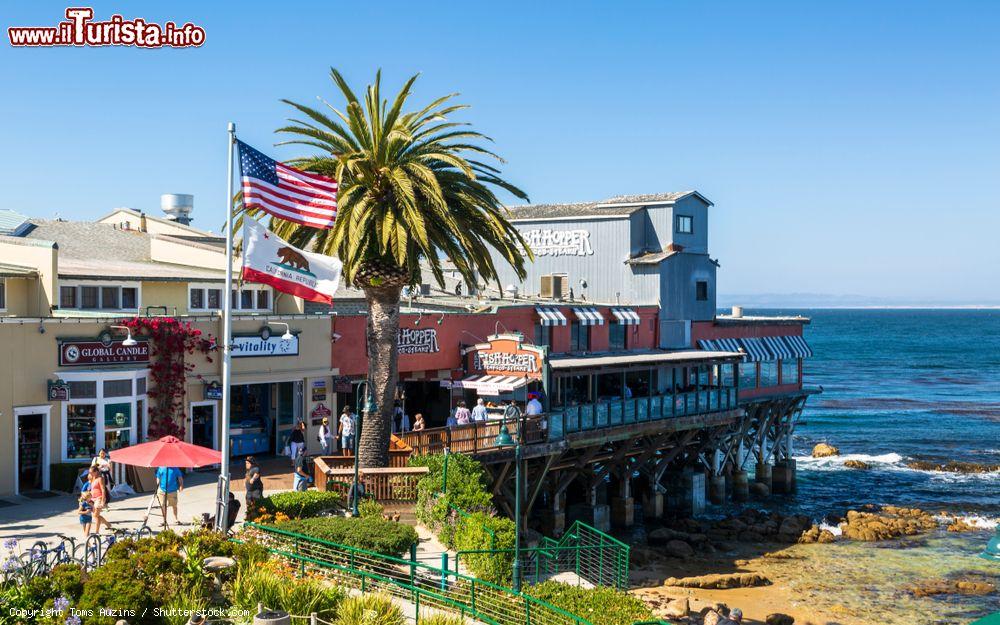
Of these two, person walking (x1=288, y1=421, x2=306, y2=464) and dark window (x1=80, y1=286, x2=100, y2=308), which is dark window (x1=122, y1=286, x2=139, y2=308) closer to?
dark window (x1=80, y1=286, x2=100, y2=308)

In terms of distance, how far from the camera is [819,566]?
35656mm

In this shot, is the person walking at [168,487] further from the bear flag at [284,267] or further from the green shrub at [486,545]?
the green shrub at [486,545]

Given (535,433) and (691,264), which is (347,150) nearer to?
(535,433)

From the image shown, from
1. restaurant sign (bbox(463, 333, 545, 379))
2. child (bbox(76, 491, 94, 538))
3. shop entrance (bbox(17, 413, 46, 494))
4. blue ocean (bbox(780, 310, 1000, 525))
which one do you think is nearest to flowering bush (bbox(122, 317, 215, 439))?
shop entrance (bbox(17, 413, 46, 494))

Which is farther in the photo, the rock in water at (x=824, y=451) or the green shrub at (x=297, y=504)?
the rock in water at (x=824, y=451)

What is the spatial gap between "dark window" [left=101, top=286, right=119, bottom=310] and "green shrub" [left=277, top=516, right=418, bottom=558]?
1087cm

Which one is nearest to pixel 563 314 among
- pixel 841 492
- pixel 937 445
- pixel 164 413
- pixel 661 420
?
pixel 661 420

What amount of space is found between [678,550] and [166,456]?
1989 cm

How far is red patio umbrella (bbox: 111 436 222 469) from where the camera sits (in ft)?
71.5

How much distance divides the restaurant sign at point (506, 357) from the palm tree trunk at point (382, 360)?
674cm

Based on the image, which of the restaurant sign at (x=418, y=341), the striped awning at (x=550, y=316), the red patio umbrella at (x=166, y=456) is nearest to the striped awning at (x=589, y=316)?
the striped awning at (x=550, y=316)

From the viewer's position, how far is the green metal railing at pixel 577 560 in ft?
78.7

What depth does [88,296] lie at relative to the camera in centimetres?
2880

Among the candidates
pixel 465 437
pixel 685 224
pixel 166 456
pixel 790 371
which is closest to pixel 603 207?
pixel 685 224
